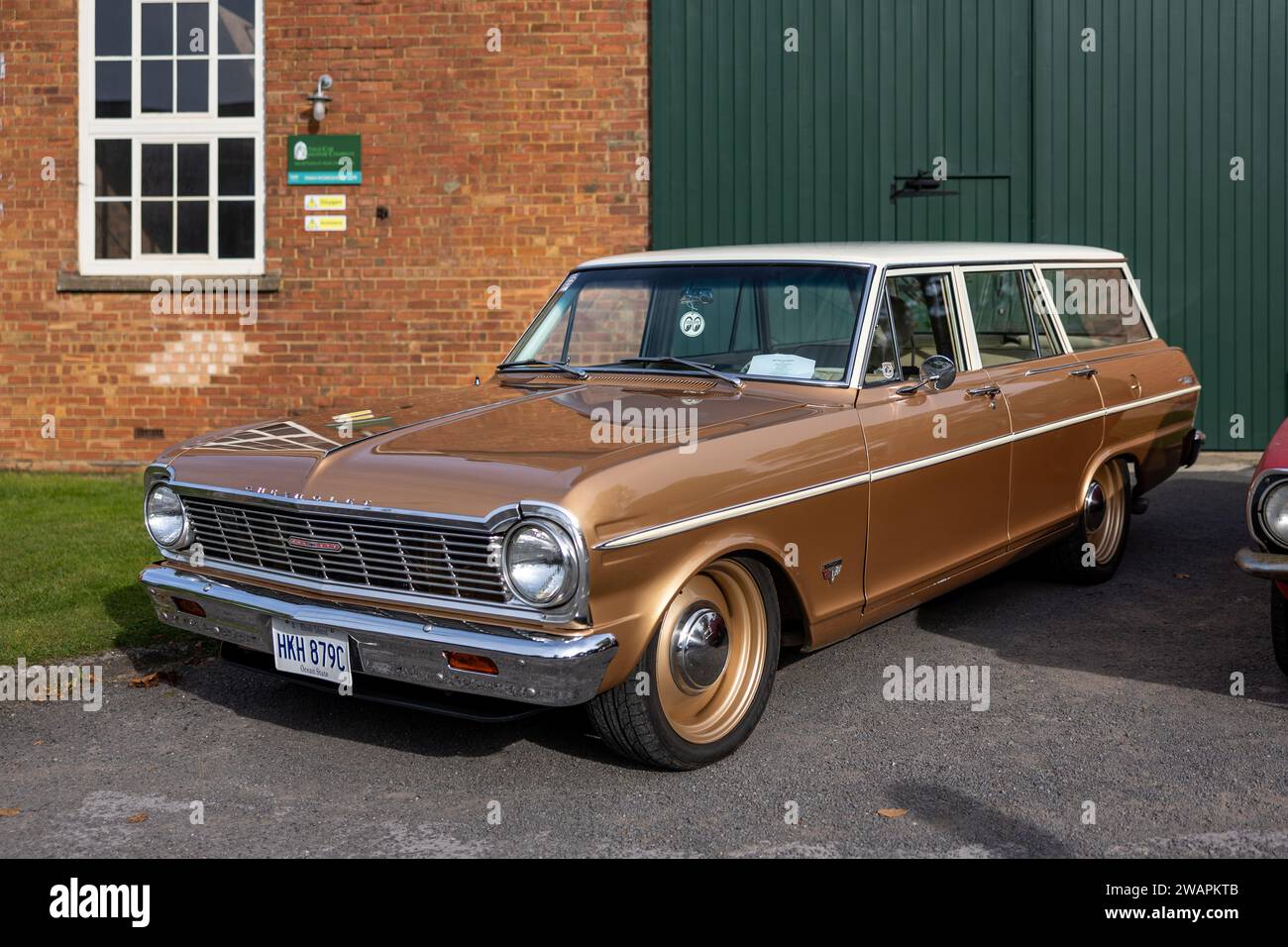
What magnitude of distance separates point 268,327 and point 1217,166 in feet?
24.4

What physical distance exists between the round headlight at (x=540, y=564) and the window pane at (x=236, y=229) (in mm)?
7868

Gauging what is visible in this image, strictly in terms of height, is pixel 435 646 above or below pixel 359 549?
below

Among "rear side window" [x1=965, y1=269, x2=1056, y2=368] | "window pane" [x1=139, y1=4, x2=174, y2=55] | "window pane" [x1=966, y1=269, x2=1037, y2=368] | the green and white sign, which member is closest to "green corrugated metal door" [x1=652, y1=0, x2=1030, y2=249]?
the green and white sign

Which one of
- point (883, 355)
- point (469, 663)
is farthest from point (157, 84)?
point (469, 663)

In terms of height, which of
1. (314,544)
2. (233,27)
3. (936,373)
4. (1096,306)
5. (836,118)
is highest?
(233,27)

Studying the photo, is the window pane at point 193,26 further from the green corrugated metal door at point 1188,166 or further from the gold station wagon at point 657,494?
the gold station wagon at point 657,494

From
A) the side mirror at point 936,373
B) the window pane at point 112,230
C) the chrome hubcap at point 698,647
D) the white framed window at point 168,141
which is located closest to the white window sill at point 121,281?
the white framed window at point 168,141

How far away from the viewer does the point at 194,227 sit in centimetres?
1117

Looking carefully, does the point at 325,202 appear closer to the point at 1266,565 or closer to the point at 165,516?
the point at 165,516

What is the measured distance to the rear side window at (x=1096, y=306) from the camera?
6.73 meters

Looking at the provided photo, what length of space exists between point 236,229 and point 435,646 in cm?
795

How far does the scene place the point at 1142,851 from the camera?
373 centimetres

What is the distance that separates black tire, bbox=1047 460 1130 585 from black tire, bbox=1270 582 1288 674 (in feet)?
4.82

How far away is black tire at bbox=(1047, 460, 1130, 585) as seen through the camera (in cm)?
673
